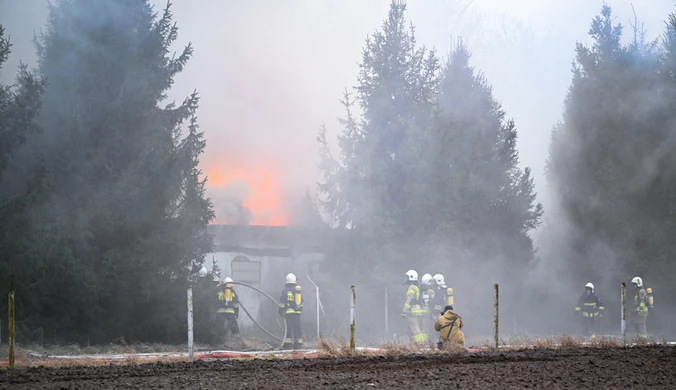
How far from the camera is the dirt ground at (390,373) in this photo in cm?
1007

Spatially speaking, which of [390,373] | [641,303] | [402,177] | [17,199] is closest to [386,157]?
[402,177]

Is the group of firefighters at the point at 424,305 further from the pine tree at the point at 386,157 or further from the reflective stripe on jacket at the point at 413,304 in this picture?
the pine tree at the point at 386,157

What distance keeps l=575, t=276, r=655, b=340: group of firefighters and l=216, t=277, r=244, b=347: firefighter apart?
1016 centimetres

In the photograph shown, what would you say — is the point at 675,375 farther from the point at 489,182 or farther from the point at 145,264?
the point at 489,182

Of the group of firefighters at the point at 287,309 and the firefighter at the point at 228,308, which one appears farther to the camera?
the firefighter at the point at 228,308

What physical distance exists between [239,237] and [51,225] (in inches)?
522

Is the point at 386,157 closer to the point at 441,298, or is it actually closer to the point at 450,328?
the point at 441,298

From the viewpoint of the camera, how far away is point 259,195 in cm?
3522

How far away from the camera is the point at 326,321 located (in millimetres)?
28375

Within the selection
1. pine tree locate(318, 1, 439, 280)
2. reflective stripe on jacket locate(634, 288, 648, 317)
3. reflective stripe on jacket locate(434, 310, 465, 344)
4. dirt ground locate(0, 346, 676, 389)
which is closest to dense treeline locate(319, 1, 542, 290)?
pine tree locate(318, 1, 439, 280)

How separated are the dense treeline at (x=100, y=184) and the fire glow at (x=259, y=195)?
10.7m

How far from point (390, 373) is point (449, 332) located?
5.02 m

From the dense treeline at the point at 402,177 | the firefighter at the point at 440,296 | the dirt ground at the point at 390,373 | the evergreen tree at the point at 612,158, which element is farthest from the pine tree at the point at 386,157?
the dirt ground at the point at 390,373

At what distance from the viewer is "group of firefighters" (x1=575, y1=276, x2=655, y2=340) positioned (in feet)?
81.0
